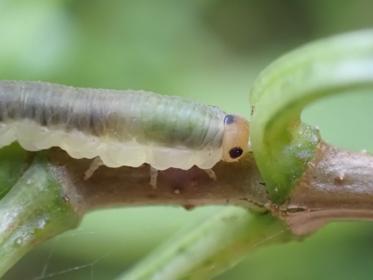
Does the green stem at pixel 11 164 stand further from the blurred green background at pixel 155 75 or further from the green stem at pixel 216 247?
the blurred green background at pixel 155 75

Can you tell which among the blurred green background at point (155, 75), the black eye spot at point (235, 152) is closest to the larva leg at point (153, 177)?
the black eye spot at point (235, 152)

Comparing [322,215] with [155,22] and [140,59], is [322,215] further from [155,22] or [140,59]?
[155,22]

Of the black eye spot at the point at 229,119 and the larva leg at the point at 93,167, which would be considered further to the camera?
the black eye spot at the point at 229,119

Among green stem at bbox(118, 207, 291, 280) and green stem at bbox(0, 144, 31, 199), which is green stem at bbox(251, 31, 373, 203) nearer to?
green stem at bbox(118, 207, 291, 280)

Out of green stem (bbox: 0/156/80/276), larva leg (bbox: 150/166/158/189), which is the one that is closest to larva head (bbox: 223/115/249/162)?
larva leg (bbox: 150/166/158/189)

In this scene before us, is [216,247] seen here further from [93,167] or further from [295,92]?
[295,92]

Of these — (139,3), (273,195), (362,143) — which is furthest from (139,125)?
(139,3)

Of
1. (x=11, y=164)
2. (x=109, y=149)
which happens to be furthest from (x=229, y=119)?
(x=11, y=164)

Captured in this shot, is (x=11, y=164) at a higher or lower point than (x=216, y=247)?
higher
